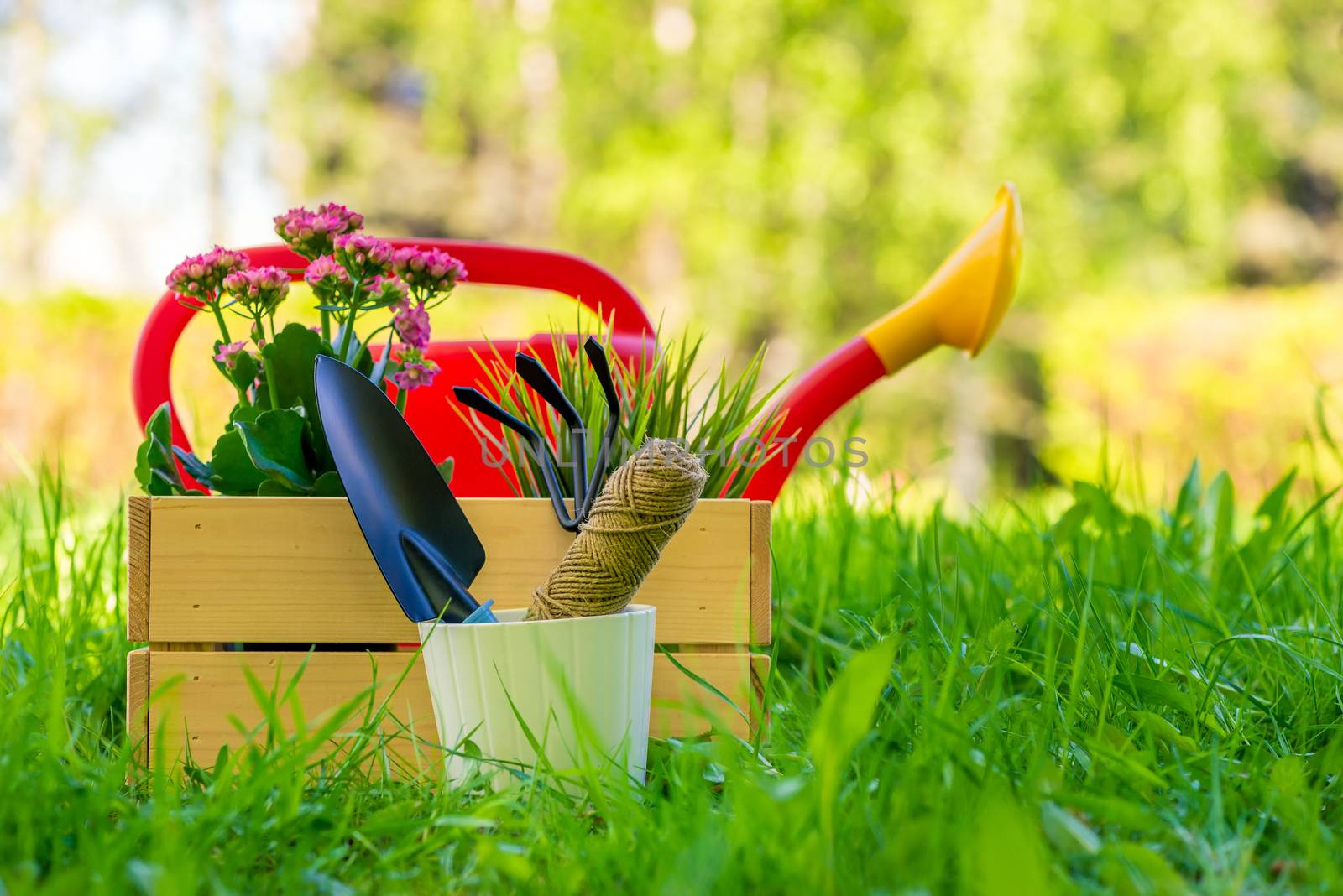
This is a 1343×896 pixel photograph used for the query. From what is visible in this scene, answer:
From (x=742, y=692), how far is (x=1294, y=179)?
11.8 metres

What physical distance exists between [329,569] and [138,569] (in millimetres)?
133

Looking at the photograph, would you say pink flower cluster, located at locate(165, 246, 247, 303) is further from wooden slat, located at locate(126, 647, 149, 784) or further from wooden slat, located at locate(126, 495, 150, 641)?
wooden slat, located at locate(126, 647, 149, 784)

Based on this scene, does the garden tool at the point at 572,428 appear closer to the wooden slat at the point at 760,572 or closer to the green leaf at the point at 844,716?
the wooden slat at the point at 760,572

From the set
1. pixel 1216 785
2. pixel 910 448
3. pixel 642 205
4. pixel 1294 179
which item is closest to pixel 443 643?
pixel 1216 785

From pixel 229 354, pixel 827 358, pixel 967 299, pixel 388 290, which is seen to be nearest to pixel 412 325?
pixel 388 290

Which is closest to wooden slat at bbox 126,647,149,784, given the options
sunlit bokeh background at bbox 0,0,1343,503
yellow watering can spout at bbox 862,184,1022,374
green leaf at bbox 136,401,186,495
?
green leaf at bbox 136,401,186,495

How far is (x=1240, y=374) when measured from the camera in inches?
177

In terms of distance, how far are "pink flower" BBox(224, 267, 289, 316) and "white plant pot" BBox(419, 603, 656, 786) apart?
0.29 metres

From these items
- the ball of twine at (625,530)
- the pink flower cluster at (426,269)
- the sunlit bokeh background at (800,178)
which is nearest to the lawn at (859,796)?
the ball of twine at (625,530)

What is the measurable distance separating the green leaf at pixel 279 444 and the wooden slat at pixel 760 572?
328mm

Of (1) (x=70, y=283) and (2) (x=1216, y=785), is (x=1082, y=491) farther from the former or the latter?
(1) (x=70, y=283)

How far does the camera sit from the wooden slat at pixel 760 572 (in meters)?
0.76

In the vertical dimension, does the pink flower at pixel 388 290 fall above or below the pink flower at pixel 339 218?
below

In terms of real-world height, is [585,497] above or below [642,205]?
below
